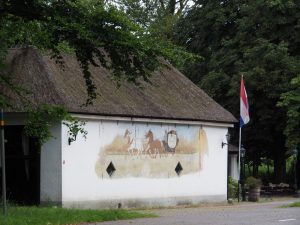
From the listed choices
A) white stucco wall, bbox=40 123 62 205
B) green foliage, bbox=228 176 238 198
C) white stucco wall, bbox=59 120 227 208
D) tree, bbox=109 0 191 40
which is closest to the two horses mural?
white stucco wall, bbox=59 120 227 208

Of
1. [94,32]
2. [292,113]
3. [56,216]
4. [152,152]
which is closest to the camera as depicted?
[94,32]

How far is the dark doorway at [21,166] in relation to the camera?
945 inches

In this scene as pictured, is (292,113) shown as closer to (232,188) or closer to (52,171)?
(232,188)

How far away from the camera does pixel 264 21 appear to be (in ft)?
132

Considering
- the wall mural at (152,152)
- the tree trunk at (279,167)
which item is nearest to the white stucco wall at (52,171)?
the wall mural at (152,152)

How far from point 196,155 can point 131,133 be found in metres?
4.31

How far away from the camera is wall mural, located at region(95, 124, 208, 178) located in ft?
84.3

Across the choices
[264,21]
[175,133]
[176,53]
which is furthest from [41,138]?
[264,21]

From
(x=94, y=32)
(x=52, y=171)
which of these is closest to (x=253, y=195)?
(x=52, y=171)

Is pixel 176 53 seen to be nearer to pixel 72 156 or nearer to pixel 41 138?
pixel 41 138

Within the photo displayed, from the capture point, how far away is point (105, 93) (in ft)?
86.3

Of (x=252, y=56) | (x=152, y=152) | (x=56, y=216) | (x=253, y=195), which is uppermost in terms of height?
(x=252, y=56)

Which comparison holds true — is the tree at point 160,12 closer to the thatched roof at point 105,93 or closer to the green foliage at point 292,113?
the green foliage at point 292,113

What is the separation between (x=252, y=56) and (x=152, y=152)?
46.9ft
